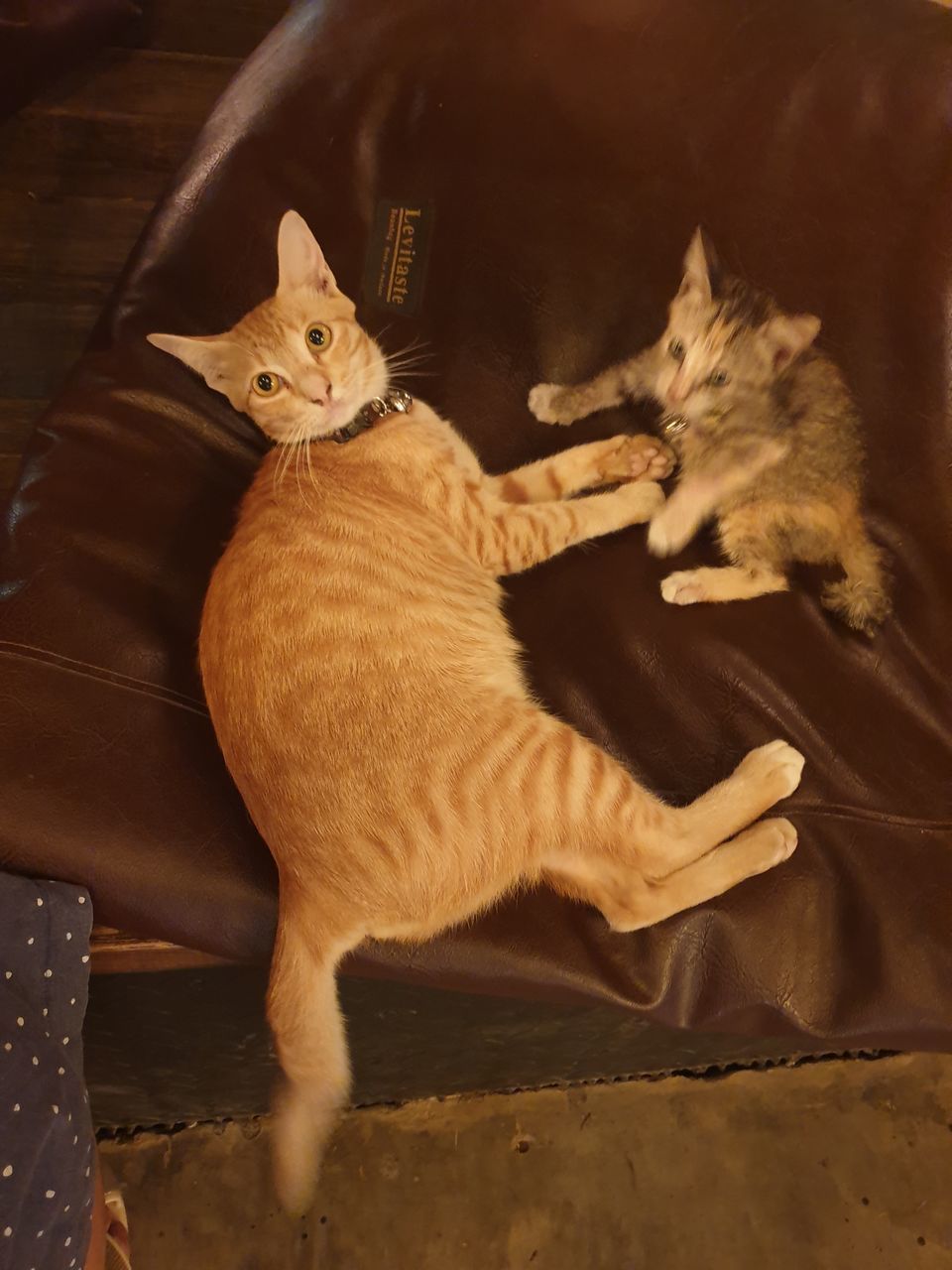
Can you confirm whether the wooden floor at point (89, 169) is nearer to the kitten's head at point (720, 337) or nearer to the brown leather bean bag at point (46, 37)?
the brown leather bean bag at point (46, 37)

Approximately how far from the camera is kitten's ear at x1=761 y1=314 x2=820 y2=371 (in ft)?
4.10

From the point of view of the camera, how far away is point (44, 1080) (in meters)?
0.95

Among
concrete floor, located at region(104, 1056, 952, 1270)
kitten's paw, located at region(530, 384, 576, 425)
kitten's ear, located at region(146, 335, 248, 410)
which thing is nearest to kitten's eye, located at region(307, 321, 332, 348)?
kitten's ear, located at region(146, 335, 248, 410)

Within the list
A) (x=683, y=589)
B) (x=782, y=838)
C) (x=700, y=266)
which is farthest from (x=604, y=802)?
(x=700, y=266)

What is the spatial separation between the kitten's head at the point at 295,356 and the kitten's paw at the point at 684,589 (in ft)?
2.06

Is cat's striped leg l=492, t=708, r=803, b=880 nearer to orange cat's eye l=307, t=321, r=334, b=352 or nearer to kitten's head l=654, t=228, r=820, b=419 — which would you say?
kitten's head l=654, t=228, r=820, b=419

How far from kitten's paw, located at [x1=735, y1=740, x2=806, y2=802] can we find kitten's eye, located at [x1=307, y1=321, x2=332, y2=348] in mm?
986

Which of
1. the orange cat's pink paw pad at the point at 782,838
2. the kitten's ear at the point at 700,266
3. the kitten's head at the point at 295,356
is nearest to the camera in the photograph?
the orange cat's pink paw pad at the point at 782,838

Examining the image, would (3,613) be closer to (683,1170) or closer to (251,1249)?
(251,1249)

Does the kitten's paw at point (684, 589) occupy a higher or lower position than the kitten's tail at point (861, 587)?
lower

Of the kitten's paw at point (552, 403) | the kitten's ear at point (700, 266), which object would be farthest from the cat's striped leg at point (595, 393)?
the kitten's ear at point (700, 266)

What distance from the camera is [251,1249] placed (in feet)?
5.26

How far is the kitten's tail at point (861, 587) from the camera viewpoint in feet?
4.20

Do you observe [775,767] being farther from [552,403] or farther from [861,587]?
[552,403]
